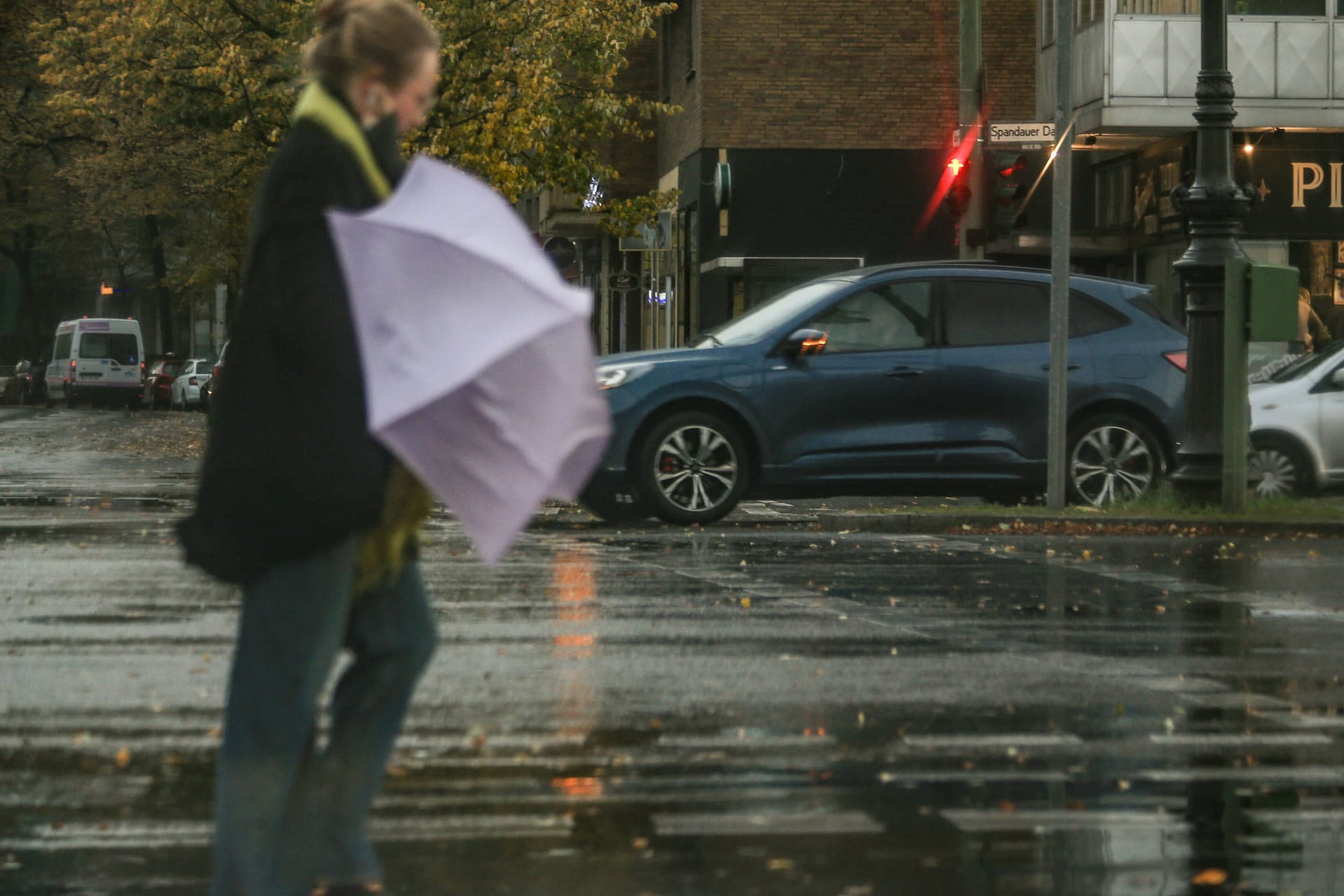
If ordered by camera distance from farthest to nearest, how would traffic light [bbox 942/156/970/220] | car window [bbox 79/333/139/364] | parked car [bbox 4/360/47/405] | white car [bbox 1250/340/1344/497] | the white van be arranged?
parked car [bbox 4/360/47/405] < car window [bbox 79/333/139/364] < the white van < traffic light [bbox 942/156/970/220] < white car [bbox 1250/340/1344/497]

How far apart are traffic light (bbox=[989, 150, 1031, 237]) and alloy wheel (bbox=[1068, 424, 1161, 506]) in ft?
11.4

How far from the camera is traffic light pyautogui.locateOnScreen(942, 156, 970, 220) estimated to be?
61.7ft

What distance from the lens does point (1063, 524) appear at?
14523 millimetres

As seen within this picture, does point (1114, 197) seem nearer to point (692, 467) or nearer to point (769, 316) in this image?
point (769, 316)

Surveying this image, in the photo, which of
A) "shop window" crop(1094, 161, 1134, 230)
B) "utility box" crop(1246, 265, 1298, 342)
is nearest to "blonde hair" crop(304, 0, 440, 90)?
"utility box" crop(1246, 265, 1298, 342)

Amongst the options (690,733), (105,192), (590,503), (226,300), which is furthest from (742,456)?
(226,300)

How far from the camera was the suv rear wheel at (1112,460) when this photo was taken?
1560 centimetres

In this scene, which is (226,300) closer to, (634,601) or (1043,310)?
(1043,310)

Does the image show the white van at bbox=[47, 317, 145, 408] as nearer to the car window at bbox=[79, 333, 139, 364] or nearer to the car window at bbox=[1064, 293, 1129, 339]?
the car window at bbox=[79, 333, 139, 364]

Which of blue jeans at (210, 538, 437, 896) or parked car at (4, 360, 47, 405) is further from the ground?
parked car at (4, 360, 47, 405)

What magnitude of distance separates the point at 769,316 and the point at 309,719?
11147 mm

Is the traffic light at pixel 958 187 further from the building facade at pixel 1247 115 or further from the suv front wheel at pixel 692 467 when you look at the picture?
the building facade at pixel 1247 115

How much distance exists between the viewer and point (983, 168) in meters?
18.8

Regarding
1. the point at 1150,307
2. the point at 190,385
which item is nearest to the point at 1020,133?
the point at 1150,307
